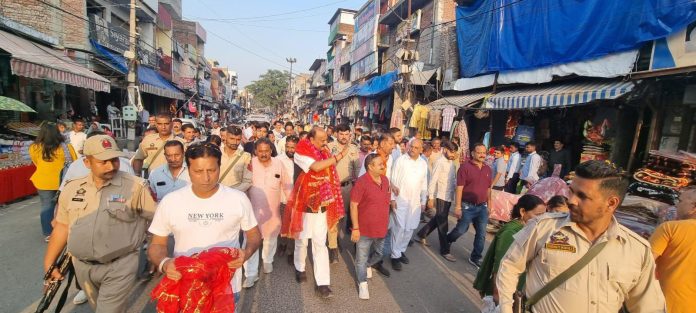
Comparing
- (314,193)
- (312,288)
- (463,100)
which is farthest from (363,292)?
(463,100)

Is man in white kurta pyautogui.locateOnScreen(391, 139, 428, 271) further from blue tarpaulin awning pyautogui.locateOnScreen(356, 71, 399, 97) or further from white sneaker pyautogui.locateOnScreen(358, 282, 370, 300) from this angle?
blue tarpaulin awning pyautogui.locateOnScreen(356, 71, 399, 97)

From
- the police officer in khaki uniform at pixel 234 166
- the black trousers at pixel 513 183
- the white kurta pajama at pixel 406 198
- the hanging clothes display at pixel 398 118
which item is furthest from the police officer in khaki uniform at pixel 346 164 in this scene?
the hanging clothes display at pixel 398 118

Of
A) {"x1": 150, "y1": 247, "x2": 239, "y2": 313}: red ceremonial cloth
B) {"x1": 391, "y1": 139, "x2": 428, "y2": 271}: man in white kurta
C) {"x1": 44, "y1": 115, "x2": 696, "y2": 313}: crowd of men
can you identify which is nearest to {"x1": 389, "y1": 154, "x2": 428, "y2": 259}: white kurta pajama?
{"x1": 391, "y1": 139, "x2": 428, "y2": 271}: man in white kurta

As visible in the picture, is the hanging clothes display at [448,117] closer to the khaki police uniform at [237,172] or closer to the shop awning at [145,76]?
the khaki police uniform at [237,172]

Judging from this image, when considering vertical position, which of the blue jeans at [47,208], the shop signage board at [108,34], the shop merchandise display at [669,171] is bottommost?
the blue jeans at [47,208]

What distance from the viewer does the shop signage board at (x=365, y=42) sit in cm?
1923

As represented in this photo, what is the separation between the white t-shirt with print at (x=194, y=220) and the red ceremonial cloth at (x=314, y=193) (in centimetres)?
160

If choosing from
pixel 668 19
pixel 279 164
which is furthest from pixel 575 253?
pixel 668 19

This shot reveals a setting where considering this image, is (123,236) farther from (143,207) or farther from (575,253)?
(575,253)

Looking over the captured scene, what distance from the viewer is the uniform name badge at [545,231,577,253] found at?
1806 mm

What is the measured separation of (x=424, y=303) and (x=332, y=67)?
106 feet

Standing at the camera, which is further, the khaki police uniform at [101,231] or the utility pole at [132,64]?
the utility pole at [132,64]

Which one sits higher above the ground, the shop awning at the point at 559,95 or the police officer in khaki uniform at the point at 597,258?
the shop awning at the point at 559,95

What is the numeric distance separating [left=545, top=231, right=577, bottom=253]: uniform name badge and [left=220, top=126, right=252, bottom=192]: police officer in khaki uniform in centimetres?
312
